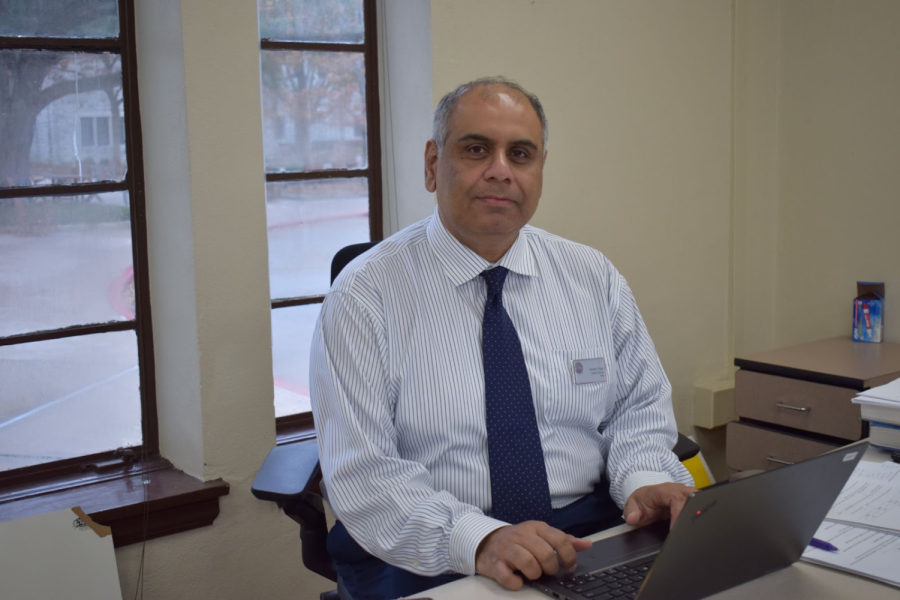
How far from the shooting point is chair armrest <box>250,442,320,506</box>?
165 centimetres

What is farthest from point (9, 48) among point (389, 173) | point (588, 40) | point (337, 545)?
point (588, 40)

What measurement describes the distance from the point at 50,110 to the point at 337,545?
4.67 ft

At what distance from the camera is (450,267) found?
165 cm

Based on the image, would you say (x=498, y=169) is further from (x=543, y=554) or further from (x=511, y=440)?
(x=543, y=554)

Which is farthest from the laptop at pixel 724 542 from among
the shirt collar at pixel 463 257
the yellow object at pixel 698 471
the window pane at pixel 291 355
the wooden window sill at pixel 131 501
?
the window pane at pixel 291 355

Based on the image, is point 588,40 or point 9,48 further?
point 588,40

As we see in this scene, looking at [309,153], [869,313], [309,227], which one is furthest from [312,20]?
[869,313]

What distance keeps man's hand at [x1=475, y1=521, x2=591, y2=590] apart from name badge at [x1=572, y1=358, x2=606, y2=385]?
48 cm

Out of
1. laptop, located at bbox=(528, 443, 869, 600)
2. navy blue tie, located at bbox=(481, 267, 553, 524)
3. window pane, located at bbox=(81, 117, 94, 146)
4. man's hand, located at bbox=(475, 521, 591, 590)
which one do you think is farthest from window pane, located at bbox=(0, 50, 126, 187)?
laptop, located at bbox=(528, 443, 869, 600)

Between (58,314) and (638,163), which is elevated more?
(638,163)

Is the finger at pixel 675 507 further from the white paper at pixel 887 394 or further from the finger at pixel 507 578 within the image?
the white paper at pixel 887 394

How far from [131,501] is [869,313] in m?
2.48

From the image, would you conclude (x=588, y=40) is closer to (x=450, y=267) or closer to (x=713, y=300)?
(x=713, y=300)

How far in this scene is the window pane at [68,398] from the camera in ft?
7.29
